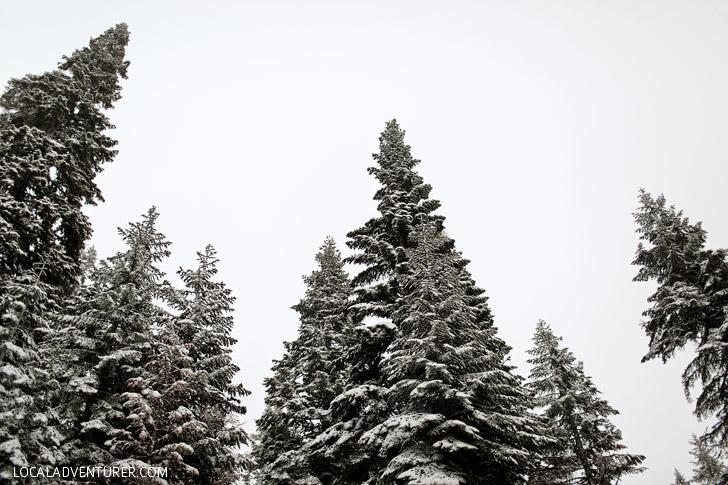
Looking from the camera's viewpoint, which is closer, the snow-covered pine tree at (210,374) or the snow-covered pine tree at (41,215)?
the snow-covered pine tree at (41,215)

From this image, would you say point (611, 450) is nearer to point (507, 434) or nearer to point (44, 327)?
point (507, 434)

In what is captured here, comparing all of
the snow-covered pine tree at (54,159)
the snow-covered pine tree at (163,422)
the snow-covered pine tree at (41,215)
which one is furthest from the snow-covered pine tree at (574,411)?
the snow-covered pine tree at (54,159)

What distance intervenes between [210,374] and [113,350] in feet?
11.9

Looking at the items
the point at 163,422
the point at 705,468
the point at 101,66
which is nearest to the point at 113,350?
the point at 163,422

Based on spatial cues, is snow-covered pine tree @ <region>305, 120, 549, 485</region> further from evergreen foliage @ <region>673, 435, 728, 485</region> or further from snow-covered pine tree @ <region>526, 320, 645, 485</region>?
evergreen foliage @ <region>673, 435, 728, 485</region>

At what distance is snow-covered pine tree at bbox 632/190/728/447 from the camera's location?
14.5 meters

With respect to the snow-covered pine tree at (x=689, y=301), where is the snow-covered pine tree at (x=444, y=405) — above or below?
below

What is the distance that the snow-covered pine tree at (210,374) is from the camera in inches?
529

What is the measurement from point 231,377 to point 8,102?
50.2ft

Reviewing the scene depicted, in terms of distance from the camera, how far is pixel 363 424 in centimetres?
1183

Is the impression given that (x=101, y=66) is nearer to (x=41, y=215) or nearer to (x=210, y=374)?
(x=41, y=215)

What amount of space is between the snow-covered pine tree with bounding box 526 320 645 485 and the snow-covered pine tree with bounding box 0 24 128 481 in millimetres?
20802

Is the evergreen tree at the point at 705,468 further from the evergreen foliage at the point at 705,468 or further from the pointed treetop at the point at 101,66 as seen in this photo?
the pointed treetop at the point at 101,66

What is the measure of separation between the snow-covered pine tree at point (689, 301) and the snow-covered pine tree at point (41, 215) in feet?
70.4
